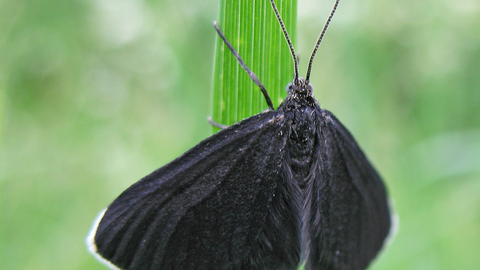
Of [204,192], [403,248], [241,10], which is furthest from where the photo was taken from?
[403,248]

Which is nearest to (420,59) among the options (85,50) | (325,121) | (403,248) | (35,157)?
(403,248)

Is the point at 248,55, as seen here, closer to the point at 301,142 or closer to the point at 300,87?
the point at 300,87

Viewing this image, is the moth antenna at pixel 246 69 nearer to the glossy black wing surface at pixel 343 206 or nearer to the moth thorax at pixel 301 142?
the moth thorax at pixel 301 142

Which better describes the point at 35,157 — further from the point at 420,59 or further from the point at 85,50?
the point at 420,59

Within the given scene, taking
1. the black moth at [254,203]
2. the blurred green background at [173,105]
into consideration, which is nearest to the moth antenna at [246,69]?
the black moth at [254,203]

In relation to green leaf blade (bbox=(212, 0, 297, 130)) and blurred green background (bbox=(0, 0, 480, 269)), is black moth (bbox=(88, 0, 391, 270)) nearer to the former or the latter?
green leaf blade (bbox=(212, 0, 297, 130))

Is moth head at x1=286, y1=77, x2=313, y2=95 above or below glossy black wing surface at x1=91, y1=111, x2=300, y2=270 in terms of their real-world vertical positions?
above

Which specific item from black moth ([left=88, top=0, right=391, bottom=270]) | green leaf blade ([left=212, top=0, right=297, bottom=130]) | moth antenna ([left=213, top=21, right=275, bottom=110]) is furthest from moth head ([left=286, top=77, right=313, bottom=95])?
green leaf blade ([left=212, top=0, right=297, bottom=130])

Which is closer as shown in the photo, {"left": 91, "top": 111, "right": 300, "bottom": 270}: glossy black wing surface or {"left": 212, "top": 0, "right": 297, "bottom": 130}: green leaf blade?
{"left": 91, "top": 111, "right": 300, "bottom": 270}: glossy black wing surface
